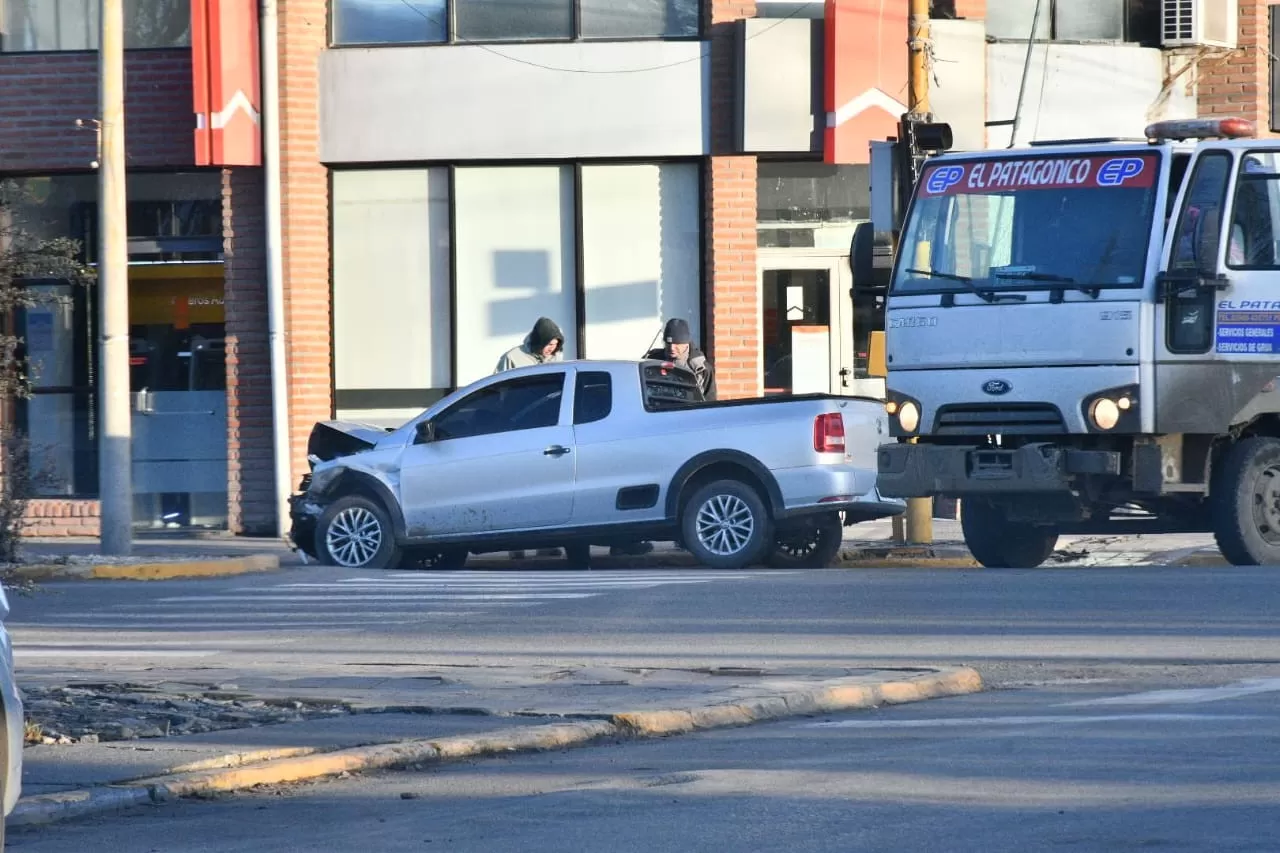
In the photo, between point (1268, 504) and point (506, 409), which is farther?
point (506, 409)

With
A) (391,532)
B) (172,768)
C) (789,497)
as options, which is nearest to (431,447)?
(391,532)

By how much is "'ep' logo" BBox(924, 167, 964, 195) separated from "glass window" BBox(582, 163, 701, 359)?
7.18 m

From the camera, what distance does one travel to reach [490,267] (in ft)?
72.8

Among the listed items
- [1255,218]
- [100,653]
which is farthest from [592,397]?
[100,653]

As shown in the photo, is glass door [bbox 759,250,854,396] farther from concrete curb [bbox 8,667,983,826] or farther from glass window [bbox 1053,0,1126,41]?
concrete curb [bbox 8,667,983,826]

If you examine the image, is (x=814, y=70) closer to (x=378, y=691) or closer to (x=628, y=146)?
(x=628, y=146)

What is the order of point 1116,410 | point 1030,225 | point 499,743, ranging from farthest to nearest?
1. point 1030,225
2. point 1116,410
3. point 499,743

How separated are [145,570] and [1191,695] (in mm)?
9989

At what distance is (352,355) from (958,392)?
9218 mm

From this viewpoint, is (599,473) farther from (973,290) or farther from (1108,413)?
(1108,413)

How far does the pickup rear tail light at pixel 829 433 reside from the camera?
1631 centimetres

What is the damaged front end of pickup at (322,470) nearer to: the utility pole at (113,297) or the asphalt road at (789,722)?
the asphalt road at (789,722)

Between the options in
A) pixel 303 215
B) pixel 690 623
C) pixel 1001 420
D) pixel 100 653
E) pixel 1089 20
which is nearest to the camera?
pixel 100 653

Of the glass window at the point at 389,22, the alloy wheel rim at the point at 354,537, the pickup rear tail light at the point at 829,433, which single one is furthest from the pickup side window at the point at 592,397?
the glass window at the point at 389,22
